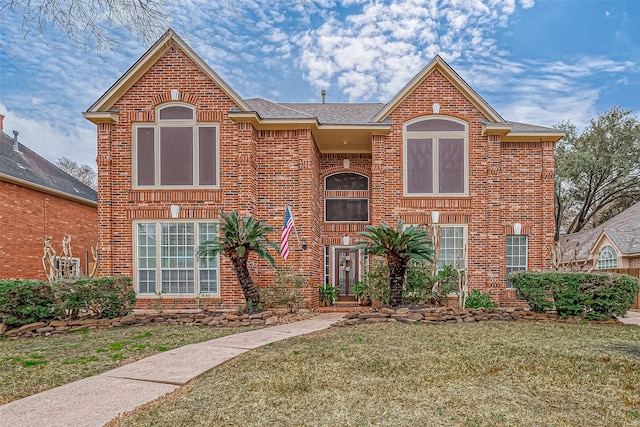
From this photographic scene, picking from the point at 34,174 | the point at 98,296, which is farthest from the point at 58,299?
the point at 34,174

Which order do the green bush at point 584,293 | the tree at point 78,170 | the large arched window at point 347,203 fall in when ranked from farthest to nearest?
1. the tree at point 78,170
2. the large arched window at point 347,203
3. the green bush at point 584,293

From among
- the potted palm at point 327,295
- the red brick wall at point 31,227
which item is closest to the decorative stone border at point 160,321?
the potted palm at point 327,295

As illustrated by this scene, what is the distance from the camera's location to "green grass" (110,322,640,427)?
3680 millimetres

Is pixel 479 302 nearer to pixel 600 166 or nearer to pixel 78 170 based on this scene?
pixel 600 166

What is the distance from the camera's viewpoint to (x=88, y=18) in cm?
480

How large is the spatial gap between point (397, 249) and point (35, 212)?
13319mm

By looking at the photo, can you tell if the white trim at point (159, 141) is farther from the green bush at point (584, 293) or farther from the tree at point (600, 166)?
the tree at point (600, 166)

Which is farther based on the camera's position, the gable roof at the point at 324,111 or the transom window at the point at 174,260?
the gable roof at the point at 324,111

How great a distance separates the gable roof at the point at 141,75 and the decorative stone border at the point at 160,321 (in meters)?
5.76

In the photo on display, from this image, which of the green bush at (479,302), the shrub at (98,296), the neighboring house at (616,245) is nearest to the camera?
the shrub at (98,296)

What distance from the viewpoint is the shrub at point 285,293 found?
Answer: 426 inches

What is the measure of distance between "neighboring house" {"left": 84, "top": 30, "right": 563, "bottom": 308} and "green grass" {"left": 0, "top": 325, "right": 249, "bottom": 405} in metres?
3.31

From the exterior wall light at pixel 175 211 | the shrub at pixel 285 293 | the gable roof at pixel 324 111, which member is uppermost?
the gable roof at pixel 324 111

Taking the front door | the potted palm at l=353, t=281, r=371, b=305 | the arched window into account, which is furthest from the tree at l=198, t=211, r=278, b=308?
the arched window
